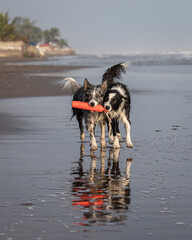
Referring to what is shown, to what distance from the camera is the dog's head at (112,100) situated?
10802 millimetres

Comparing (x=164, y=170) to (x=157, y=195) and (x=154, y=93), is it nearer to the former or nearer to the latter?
(x=157, y=195)

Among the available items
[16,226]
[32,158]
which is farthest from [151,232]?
[32,158]

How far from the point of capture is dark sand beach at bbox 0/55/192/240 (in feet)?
17.8

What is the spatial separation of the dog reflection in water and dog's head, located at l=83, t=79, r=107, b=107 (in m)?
1.80

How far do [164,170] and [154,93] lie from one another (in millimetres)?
14570

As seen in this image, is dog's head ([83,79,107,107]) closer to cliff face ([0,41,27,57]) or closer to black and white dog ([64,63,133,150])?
black and white dog ([64,63,133,150])

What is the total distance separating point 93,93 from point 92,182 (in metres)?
3.69

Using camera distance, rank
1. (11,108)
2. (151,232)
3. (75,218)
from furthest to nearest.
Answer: (11,108)
(75,218)
(151,232)

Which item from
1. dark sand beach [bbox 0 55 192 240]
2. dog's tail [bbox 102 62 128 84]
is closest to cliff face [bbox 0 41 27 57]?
dark sand beach [bbox 0 55 192 240]

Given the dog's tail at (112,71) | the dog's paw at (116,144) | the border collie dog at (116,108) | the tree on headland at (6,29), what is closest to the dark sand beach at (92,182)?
the dog's paw at (116,144)

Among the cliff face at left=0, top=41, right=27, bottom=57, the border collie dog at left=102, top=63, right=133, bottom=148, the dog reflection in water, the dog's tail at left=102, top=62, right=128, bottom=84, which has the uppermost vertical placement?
the cliff face at left=0, top=41, right=27, bottom=57

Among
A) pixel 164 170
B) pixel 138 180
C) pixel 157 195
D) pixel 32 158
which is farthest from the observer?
pixel 32 158

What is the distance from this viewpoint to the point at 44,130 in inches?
494

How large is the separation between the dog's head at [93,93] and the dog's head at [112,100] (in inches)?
3.8
